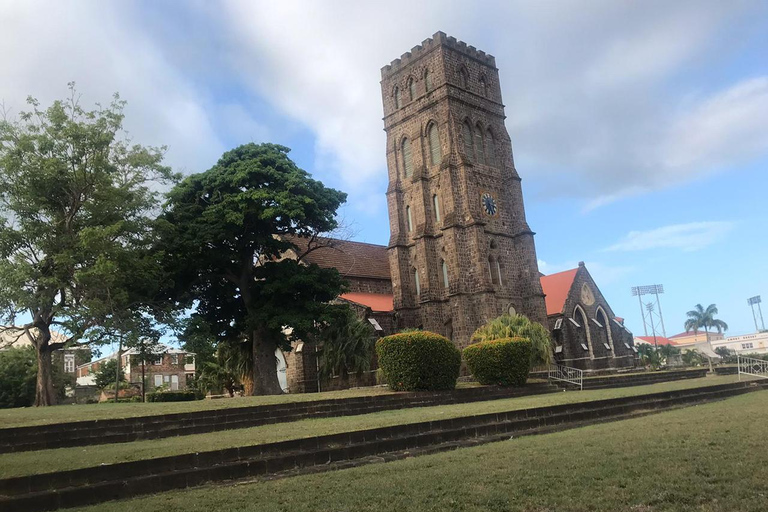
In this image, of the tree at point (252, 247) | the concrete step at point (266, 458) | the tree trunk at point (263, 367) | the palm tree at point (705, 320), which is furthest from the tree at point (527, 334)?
the palm tree at point (705, 320)

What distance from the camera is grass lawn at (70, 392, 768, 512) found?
5621mm

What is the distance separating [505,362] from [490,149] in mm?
18428

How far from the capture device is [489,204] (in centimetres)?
3631

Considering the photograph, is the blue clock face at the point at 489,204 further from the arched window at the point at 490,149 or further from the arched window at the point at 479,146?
the arched window at the point at 490,149

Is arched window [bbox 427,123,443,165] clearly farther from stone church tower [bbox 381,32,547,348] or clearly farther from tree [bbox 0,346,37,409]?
tree [bbox 0,346,37,409]

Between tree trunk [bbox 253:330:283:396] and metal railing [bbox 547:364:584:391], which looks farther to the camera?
metal railing [bbox 547:364:584:391]

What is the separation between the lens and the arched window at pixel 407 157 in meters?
37.9

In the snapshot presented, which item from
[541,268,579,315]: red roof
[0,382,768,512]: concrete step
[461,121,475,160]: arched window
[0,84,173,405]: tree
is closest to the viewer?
[0,382,768,512]: concrete step

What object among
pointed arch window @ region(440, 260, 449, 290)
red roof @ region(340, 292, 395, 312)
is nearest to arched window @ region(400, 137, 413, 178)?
pointed arch window @ region(440, 260, 449, 290)

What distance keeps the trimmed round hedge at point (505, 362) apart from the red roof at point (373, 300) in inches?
423

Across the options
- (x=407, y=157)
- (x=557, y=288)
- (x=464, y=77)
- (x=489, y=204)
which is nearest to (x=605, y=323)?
(x=557, y=288)

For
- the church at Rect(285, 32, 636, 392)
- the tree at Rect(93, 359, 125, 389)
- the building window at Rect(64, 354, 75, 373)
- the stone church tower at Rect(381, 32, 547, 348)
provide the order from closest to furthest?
the church at Rect(285, 32, 636, 392)
the stone church tower at Rect(381, 32, 547, 348)
the tree at Rect(93, 359, 125, 389)
the building window at Rect(64, 354, 75, 373)

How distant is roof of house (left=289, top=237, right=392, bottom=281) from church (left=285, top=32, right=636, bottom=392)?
0.33 ft

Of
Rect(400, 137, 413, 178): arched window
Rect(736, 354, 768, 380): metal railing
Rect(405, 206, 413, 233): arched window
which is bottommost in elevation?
Rect(736, 354, 768, 380): metal railing
